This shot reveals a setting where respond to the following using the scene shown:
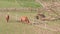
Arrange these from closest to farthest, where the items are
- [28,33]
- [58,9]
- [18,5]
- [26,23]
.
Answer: [28,33]
[26,23]
[58,9]
[18,5]

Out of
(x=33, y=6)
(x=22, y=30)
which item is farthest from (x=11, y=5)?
(x=22, y=30)

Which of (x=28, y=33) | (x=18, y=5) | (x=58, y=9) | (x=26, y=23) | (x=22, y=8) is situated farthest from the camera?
(x=18, y=5)

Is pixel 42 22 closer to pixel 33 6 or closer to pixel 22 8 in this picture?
pixel 22 8

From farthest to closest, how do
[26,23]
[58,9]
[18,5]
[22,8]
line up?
[18,5] < [22,8] < [58,9] < [26,23]

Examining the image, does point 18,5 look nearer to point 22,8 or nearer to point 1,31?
point 22,8

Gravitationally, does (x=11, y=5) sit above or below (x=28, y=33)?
above

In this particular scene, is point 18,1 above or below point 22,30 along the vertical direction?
above

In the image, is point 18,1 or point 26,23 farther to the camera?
point 18,1

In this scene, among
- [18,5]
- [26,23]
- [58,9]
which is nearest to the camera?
[26,23]

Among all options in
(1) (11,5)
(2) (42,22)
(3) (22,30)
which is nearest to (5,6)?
(1) (11,5)

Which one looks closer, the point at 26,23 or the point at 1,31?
the point at 1,31
